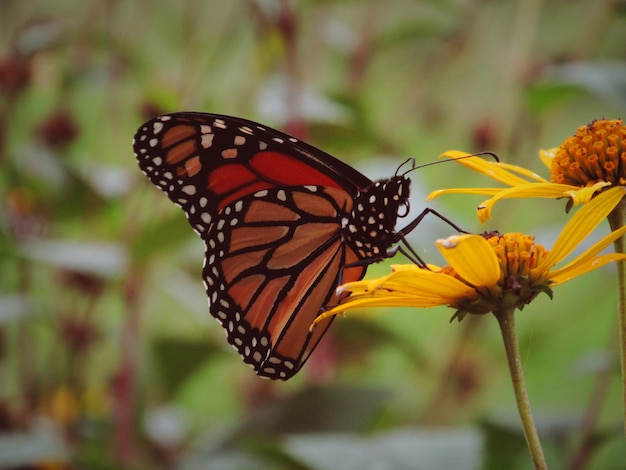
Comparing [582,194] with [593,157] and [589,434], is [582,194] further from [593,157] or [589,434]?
[589,434]

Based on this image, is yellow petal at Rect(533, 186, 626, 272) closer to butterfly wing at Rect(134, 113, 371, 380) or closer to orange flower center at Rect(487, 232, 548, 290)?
orange flower center at Rect(487, 232, 548, 290)

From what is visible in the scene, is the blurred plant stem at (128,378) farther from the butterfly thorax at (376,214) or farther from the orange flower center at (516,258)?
the orange flower center at (516,258)

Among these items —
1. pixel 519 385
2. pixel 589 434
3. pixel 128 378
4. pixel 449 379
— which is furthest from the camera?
pixel 449 379

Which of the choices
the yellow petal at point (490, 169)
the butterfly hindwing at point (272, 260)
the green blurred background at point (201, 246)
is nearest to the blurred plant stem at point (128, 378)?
the green blurred background at point (201, 246)

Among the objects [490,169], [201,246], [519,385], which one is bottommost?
[519,385]

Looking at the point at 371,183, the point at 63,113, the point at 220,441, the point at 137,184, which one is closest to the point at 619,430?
the point at 371,183

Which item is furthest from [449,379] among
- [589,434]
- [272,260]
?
[272,260]

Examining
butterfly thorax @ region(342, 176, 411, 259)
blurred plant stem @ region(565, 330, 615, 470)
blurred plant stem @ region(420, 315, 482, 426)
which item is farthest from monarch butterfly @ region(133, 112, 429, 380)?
blurred plant stem @ region(420, 315, 482, 426)

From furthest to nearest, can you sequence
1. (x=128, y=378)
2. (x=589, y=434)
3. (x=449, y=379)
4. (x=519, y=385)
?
(x=449, y=379) → (x=128, y=378) → (x=589, y=434) → (x=519, y=385)
